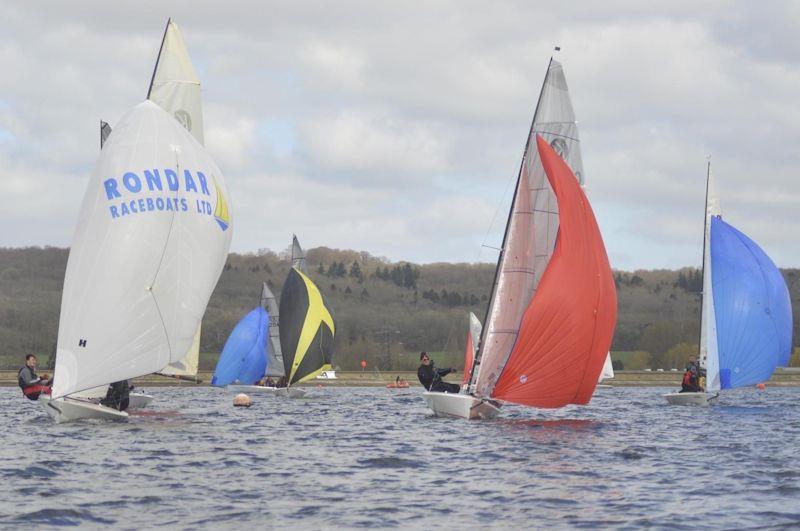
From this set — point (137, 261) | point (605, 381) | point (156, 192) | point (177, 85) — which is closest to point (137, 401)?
point (177, 85)

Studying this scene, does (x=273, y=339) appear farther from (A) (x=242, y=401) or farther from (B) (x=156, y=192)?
(B) (x=156, y=192)

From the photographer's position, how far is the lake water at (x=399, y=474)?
55.8 ft

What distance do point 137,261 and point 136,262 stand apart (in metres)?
0.04

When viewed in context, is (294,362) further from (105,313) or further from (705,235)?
(105,313)

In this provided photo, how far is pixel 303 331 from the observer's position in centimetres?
6291

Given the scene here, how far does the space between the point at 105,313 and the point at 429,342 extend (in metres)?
170

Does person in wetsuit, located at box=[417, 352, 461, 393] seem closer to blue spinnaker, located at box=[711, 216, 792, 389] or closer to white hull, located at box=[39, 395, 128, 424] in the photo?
white hull, located at box=[39, 395, 128, 424]

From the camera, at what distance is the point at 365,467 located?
76.2 ft

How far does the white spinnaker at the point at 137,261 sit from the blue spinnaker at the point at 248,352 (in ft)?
153

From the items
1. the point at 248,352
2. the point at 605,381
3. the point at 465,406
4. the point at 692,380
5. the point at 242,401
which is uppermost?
the point at 248,352

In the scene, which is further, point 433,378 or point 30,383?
point 433,378

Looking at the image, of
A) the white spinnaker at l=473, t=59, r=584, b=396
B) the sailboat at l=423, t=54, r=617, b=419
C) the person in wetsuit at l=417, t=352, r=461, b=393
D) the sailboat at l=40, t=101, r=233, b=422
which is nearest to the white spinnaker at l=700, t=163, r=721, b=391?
the sailboat at l=423, t=54, r=617, b=419

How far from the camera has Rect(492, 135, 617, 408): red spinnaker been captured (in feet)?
107

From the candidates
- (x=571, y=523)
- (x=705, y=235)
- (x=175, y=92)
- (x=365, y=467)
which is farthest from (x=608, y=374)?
(x=571, y=523)
